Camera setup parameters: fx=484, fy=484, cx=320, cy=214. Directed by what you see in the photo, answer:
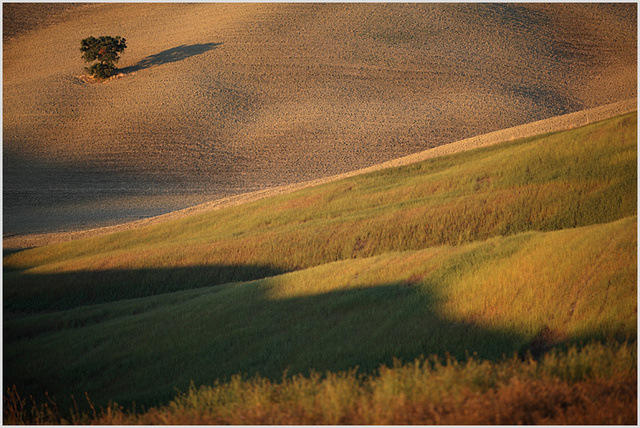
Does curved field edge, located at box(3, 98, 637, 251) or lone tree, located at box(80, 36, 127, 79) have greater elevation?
lone tree, located at box(80, 36, 127, 79)

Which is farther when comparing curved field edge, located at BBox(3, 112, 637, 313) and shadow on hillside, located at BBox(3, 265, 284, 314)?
shadow on hillside, located at BBox(3, 265, 284, 314)

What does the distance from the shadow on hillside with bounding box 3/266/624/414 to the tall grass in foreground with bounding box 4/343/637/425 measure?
1529 millimetres

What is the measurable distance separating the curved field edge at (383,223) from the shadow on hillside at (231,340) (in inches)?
136

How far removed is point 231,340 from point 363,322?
308 cm

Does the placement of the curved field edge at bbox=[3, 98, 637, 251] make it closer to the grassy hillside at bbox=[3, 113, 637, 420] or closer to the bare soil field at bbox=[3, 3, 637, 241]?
the bare soil field at bbox=[3, 3, 637, 241]

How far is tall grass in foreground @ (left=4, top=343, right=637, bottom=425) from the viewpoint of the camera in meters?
5.47

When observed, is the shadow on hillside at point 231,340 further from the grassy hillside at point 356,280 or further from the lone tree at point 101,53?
the lone tree at point 101,53

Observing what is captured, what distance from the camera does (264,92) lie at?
224 feet

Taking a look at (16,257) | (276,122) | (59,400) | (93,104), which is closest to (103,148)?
(93,104)

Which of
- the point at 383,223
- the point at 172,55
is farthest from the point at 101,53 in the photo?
the point at 383,223

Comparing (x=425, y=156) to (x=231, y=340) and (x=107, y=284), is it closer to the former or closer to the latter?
(x=107, y=284)

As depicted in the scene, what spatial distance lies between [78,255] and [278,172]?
29359mm

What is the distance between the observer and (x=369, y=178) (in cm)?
Result: 2448

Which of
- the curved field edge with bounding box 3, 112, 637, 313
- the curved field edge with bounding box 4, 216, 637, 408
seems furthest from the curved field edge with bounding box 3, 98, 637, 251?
the curved field edge with bounding box 4, 216, 637, 408
